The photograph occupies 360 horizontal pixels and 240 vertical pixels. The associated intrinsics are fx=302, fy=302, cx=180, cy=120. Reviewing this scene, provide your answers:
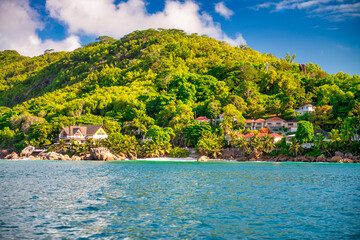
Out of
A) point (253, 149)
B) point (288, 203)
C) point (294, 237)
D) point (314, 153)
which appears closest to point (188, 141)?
point (253, 149)

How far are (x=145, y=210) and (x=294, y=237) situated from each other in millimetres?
8130

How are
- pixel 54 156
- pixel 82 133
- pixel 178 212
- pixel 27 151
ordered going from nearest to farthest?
pixel 178 212, pixel 54 156, pixel 27 151, pixel 82 133

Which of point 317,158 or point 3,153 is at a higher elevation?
point 317,158

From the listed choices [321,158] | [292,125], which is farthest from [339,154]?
[292,125]

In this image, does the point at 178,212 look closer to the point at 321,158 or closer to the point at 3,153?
the point at 321,158

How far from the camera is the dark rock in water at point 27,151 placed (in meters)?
77.5

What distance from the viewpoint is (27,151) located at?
7806 cm

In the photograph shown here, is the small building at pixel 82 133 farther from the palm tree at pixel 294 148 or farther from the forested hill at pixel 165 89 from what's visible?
the palm tree at pixel 294 148

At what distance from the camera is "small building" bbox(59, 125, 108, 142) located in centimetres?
8088

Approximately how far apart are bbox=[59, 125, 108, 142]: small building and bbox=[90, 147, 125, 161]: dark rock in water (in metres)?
9.98

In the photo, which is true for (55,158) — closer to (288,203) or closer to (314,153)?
(314,153)

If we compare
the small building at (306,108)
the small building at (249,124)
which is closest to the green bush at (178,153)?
the small building at (249,124)

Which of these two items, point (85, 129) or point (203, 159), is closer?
point (203, 159)

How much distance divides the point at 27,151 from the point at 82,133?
1427 cm
